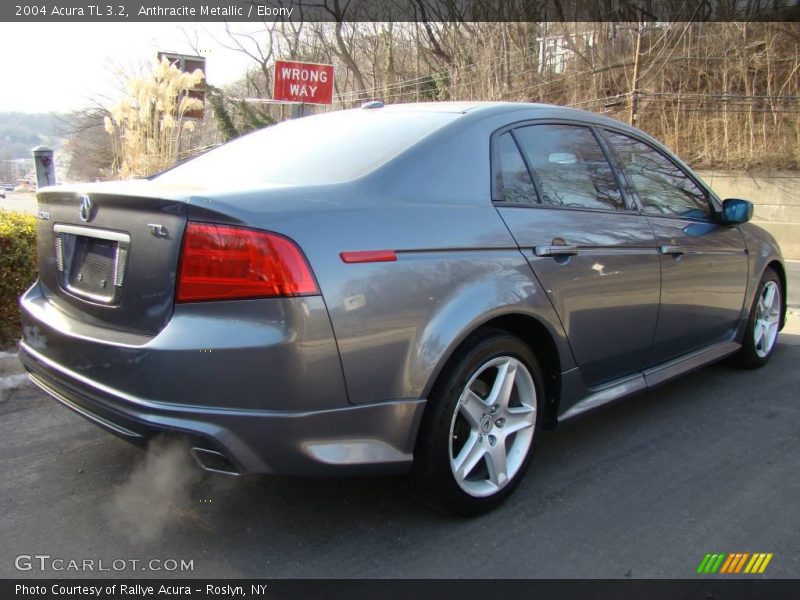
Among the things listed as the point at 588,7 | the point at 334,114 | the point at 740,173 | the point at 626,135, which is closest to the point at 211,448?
the point at 334,114

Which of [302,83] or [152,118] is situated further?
[152,118]

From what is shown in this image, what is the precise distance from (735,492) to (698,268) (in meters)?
1.37

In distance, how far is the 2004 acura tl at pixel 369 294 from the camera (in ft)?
6.87

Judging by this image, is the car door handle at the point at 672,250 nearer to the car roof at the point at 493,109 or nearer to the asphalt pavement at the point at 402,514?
the car roof at the point at 493,109

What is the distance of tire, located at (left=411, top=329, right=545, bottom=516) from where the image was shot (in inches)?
97.0

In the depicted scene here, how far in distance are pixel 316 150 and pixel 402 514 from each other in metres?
1.62

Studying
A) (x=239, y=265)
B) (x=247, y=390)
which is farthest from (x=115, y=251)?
(x=247, y=390)

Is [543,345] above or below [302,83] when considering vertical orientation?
below

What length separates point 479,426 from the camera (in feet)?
8.69

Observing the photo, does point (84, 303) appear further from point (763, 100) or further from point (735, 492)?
point (763, 100)

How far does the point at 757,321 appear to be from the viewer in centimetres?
466

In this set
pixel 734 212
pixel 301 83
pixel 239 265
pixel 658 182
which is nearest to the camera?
pixel 239 265

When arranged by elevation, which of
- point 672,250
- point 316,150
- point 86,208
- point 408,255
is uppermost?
point 316,150

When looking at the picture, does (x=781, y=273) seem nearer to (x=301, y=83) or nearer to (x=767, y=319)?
(x=767, y=319)
